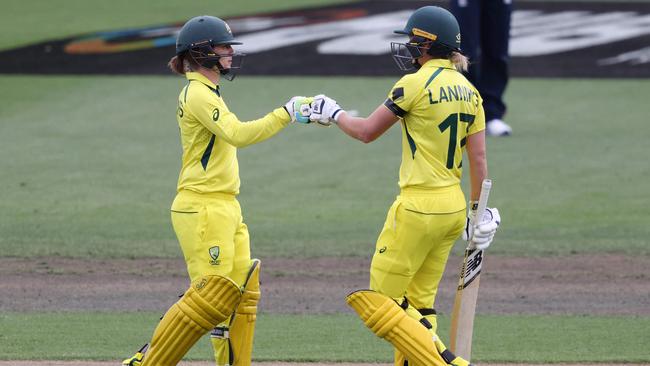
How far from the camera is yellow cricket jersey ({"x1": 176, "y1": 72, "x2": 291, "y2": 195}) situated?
675 cm

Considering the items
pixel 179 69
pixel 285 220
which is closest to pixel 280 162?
pixel 285 220

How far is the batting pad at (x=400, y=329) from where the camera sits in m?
6.44

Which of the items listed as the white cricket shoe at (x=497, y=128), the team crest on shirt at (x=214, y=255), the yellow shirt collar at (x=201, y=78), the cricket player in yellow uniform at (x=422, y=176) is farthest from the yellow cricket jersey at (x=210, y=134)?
the white cricket shoe at (x=497, y=128)

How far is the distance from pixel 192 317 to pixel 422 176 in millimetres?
1496

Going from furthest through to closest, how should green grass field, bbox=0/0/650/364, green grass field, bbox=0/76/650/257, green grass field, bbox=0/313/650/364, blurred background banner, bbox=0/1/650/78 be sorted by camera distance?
blurred background banner, bbox=0/1/650/78
green grass field, bbox=0/76/650/257
green grass field, bbox=0/0/650/364
green grass field, bbox=0/313/650/364

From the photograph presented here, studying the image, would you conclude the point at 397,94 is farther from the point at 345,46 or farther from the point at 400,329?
the point at 345,46

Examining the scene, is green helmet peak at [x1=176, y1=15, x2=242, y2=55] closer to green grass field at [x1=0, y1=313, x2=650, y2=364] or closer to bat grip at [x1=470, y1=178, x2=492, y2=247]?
bat grip at [x1=470, y1=178, x2=492, y2=247]

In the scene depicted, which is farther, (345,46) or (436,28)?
(345,46)

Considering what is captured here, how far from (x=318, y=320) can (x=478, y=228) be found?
2347 millimetres

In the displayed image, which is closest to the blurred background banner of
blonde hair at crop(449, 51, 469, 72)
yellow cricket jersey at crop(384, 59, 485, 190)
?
blonde hair at crop(449, 51, 469, 72)

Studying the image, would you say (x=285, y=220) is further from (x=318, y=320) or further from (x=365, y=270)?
(x=318, y=320)

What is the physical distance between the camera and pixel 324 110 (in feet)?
22.5

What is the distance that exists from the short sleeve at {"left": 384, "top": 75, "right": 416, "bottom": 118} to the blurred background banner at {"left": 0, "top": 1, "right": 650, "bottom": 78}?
1075 centimetres

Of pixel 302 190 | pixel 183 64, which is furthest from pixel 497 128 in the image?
pixel 183 64
